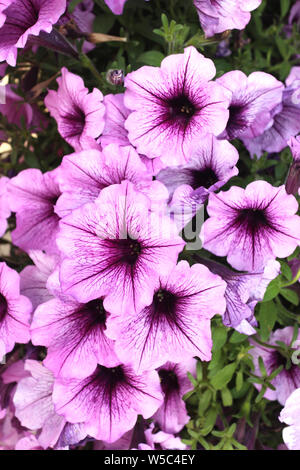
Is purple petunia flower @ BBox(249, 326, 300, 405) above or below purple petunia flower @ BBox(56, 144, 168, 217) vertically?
below

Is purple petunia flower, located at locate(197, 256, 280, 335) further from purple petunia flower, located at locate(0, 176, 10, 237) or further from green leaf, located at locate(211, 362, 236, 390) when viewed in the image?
purple petunia flower, located at locate(0, 176, 10, 237)

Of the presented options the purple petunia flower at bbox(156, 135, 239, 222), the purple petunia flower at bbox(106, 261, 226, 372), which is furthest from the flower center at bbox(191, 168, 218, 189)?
the purple petunia flower at bbox(106, 261, 226, 372)

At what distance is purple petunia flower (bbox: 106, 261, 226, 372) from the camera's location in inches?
19.4

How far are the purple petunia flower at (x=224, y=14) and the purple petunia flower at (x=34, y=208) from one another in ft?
0.77

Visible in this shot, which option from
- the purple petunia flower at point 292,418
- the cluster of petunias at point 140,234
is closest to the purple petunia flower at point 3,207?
the cluster of petunias at point 140,234

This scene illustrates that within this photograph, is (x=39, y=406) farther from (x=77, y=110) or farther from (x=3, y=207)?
(x=77, y=110)

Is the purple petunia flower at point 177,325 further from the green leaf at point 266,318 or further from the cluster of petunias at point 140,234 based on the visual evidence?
the green leaf at point 266,318

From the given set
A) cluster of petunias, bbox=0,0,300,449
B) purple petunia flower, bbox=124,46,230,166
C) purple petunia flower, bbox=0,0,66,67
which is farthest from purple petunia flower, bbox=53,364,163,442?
purple petunia flower, bbox=0,0,66,67

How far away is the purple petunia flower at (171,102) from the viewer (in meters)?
0.50

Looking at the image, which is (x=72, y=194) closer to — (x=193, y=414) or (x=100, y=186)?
(x=100, y=186)

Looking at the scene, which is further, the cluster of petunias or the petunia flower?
the petunia flower

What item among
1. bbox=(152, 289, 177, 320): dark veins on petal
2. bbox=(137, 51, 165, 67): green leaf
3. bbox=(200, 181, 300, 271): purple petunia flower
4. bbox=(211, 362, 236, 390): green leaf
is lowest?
bbox=(211, 362, 236, 390): green leaf

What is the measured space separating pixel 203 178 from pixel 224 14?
0.54ft
